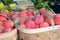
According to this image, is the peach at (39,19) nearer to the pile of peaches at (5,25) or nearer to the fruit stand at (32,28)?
the fruit stand at (32,28)

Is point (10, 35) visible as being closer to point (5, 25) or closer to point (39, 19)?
point (5, 25)

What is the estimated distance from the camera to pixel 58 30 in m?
1.27

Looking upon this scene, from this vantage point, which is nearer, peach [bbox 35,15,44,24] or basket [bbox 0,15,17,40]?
basket [bbox 0,15,17,40]

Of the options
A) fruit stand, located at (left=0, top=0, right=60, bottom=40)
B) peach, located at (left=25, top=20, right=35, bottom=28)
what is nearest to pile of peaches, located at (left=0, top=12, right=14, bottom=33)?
fruit stand, located at (left=0, top=0, right=60, bottom=40)

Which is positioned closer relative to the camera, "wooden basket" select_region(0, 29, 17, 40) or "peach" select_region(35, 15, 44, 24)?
"wooden basket" select_region(0, 29, 17, 40)

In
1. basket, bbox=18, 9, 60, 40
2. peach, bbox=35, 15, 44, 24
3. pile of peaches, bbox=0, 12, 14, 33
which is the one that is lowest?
basket, bbox=18, 9, 60, 40

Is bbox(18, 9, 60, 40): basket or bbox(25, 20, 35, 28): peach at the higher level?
bbox(25, 20, 35, 28): peach

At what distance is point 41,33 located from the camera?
122 centimetres

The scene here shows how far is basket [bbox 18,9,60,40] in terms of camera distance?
120 centimetres

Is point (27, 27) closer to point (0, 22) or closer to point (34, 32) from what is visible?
point (34, 32)

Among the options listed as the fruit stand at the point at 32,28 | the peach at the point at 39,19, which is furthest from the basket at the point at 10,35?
the peach at the point at 39,19

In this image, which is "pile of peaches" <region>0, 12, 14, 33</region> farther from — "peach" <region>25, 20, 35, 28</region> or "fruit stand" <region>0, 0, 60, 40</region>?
"peach" <region>25, 20, 35, 28</region>

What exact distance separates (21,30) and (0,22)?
0.18 metres

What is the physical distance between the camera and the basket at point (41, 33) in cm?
120
